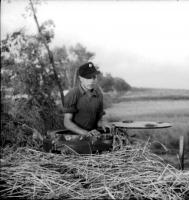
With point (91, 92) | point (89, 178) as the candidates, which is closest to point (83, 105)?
point (91, 92)

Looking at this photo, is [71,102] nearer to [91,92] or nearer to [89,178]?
[91,92]

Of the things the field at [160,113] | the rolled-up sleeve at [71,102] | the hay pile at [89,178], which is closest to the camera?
the hay pile at [89,178]

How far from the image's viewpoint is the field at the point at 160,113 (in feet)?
21.0

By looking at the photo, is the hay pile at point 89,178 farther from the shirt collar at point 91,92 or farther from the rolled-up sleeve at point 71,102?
the shirt collar at point 91,92

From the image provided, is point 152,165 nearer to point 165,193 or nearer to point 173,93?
point 165,193

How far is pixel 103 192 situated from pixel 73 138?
3.42ft

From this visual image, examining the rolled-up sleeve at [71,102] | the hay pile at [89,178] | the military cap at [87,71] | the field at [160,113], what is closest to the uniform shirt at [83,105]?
the rolled-up sleeve at [71,102]

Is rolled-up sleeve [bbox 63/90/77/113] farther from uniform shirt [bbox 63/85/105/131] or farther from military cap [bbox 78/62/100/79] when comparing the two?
military cap [bbox 78/62/100/79]

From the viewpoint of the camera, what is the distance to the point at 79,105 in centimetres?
336

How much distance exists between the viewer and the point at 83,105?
338cm

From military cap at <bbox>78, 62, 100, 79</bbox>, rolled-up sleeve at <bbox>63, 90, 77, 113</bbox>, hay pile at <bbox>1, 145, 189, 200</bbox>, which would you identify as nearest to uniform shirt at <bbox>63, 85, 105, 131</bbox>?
rolled-up sleeve at <bbox>63, 90, 77, 113</bbox>

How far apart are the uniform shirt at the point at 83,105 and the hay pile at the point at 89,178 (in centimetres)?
140

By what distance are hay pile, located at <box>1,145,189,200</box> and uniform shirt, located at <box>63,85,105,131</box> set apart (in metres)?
1.40

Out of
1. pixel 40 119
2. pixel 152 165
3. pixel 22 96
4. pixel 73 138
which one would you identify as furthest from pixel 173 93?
pixel 152 165
